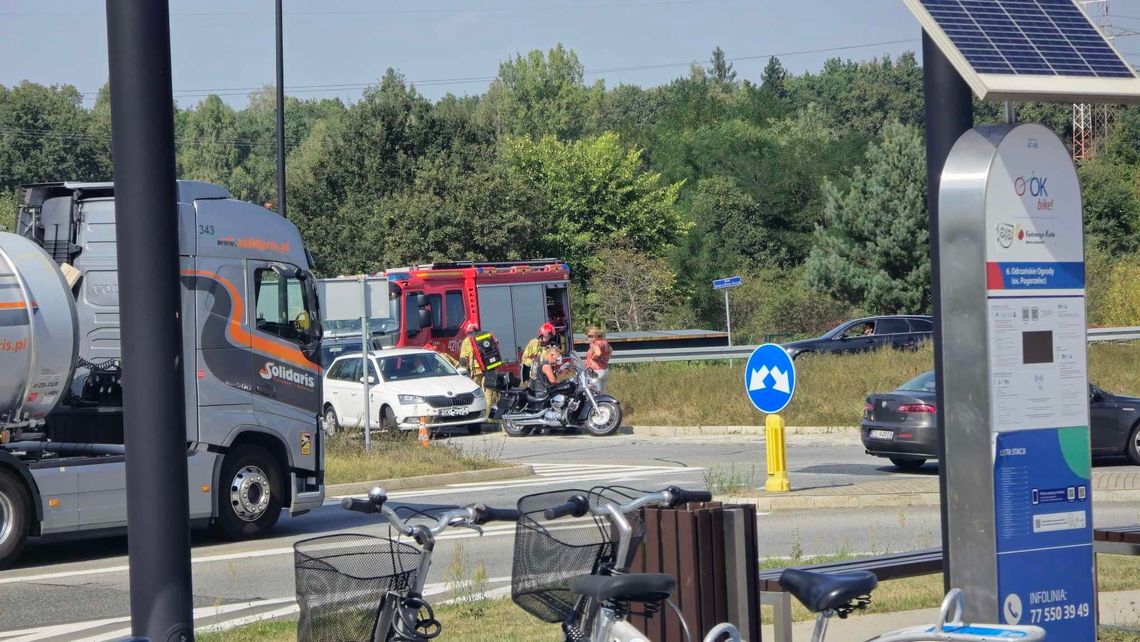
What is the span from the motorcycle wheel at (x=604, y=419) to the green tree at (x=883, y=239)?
27512mm

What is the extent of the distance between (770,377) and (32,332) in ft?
24.5

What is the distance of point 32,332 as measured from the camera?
474 inches

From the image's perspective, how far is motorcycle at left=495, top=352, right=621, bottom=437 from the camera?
990 inches

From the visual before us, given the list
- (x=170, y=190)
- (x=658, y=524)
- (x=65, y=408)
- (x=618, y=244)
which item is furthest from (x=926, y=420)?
(x=618, y=244)

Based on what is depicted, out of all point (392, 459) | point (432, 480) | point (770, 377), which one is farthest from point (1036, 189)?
point (392, 459)

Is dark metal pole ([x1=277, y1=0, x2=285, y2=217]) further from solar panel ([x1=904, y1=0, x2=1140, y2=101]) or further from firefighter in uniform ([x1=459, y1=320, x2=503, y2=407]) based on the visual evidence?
solar panel ([x1=904, y1=0, x2=1140, y2=101])

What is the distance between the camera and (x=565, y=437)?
25.8m

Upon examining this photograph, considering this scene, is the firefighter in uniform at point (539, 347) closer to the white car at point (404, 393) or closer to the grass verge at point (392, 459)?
the white car at point (404, 393)

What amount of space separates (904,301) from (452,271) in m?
23.3

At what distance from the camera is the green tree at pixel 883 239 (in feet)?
165

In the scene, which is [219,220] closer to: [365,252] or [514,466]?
[514,466]

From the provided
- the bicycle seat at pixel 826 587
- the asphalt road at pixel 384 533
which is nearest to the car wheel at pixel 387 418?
the asphalt road at pixel 384 533

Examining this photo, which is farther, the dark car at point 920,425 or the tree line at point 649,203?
the tree line at point 649,203

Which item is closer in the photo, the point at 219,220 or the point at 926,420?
the point at 219,220
